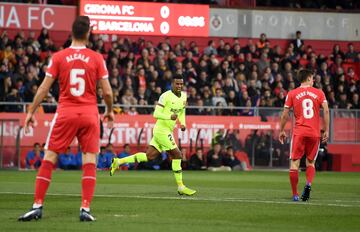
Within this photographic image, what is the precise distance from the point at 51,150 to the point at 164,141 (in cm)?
782

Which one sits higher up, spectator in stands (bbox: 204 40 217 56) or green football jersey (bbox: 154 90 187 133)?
spectator in stands (bbox: 204 40 217 56)

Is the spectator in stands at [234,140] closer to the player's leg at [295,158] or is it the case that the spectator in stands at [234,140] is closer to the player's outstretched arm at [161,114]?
the player's outstretched arm at [161,114]

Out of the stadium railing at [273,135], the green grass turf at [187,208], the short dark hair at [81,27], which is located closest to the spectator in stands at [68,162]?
the stadium railing at [273,135]

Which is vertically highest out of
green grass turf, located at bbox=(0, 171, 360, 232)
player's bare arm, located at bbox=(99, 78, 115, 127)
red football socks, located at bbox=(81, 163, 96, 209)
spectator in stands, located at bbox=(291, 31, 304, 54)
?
spectator in stands, located at bbox=(291, 31, 304, 54)

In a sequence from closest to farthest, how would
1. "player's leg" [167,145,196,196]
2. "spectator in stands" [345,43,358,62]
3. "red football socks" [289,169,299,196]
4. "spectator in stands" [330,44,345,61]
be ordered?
1. "red football socks" [289,169,299,196]
2. "player's leg" [167,145,196,196]
3. "spectator in stands" [330,44,345,61]
4. "spectator in stands" [345,43,358,62]

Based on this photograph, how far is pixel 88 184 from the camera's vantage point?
11938 millimetres

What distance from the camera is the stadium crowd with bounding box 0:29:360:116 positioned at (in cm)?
3191

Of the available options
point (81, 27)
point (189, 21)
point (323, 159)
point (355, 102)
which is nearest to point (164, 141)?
point (81, 27)

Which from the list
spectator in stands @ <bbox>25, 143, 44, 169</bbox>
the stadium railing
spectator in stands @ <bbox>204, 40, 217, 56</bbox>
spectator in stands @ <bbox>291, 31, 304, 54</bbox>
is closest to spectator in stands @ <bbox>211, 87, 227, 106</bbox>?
the stadium railing

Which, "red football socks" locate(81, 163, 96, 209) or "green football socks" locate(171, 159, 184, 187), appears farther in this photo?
"green football socks" locate(171, 159, 184, 187)

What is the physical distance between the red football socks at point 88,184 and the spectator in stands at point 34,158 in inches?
721

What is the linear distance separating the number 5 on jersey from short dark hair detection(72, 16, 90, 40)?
43cm

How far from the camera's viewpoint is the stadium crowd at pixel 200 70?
31.9 meters

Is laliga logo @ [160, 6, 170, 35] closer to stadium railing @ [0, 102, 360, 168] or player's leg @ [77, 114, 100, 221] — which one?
stadium railing @ [0, 102, 360, 168]
